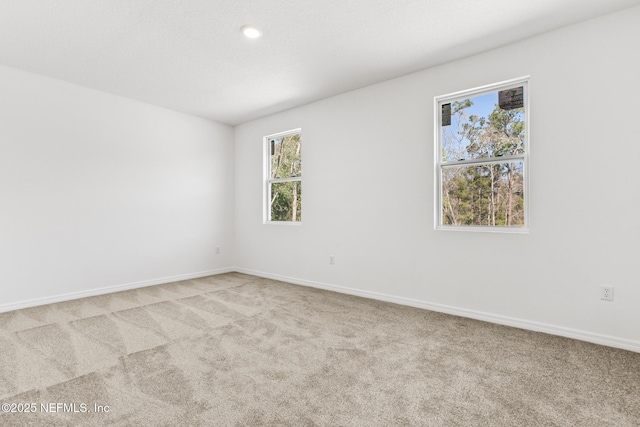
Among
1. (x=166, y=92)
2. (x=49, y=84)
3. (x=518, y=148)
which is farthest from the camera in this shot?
(x=166, y=92)

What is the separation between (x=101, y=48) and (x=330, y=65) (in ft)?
7.23

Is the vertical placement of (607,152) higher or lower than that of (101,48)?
lower

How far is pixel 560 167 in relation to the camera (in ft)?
8.45

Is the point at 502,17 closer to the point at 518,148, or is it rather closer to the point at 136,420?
the point at 518,148

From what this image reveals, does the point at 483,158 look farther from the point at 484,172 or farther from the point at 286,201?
the point at 286,201

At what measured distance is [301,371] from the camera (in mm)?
1971

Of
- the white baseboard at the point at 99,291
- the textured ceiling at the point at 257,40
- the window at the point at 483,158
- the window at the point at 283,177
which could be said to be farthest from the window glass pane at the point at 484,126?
the white baseboard at the point at 99,291

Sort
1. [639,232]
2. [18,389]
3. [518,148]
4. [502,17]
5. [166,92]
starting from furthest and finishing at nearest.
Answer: [166,92], [518,148], [502,17], [639,232], [18,389]

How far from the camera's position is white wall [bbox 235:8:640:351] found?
2353 mm

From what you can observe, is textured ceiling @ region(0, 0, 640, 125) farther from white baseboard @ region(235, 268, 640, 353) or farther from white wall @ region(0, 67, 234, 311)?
white baseboard @ region(235, 268, 640, 353)

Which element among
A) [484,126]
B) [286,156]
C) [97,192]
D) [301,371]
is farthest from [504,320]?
[97,192]

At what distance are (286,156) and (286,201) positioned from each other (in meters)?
0.72

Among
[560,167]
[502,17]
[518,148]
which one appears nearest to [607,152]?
[560,167]

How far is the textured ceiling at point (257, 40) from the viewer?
92.0 inches
